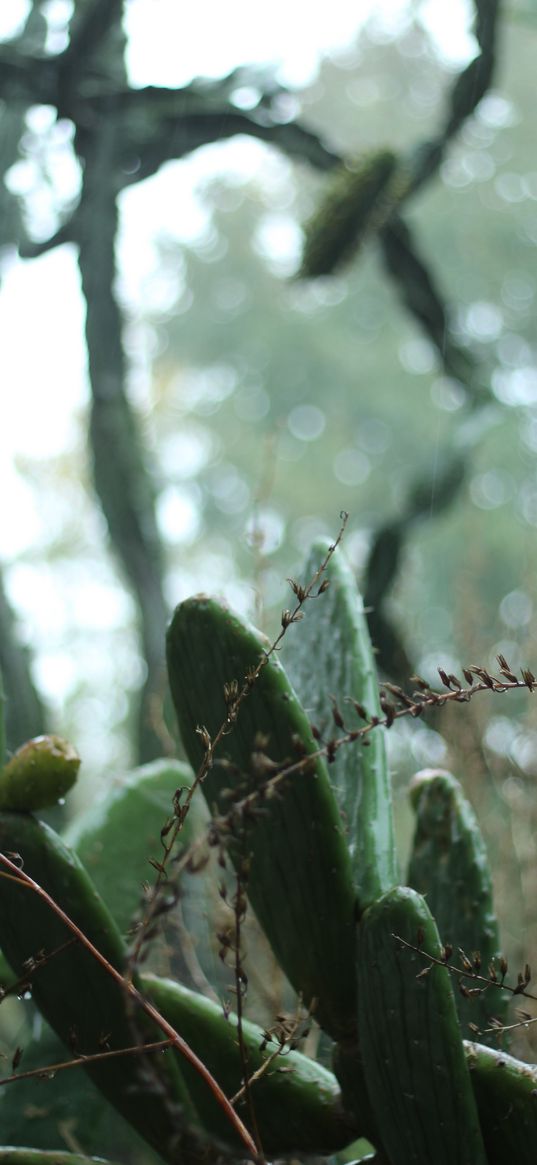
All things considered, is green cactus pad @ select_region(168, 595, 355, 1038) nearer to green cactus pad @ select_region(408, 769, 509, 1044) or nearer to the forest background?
green cactus pad @ select_region(408, 769, 509, 1044)

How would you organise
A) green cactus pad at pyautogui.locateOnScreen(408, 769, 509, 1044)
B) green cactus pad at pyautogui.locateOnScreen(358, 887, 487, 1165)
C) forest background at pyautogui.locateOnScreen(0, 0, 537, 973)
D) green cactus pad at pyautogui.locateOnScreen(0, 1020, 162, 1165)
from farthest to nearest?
forest background at pyautogui.locateOnScreen(0, 0, 537, 973) → green cactus pad at pyautogui.locateOnScreen(0, 1020, 162, 1165) → green cactus pad at pyautogui.locateOnScreen(408, 769, 509, 1044) → green cactus pad at pyautogui.locateOnScreen(358, 887, 487, 1165)

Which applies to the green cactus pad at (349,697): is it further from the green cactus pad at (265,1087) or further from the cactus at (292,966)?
the green cactus pad at (265,1087)

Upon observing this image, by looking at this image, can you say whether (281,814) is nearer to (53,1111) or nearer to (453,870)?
(453,870)

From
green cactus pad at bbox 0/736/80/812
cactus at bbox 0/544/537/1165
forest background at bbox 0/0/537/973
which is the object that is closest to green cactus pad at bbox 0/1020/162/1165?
cactus at bbox 0/544/537/1165

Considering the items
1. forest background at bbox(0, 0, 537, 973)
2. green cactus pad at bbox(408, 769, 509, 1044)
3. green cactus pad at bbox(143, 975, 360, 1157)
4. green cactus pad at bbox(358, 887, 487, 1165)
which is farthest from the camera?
forest background at bbox(0, 0, 537, 973)

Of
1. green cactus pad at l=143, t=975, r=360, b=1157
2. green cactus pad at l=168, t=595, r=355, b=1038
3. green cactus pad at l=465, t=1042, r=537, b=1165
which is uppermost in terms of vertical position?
green cactus pad at l=168, t=595, r=355, b=1038

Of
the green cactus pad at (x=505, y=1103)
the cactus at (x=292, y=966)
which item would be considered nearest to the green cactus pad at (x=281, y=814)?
the cactus at (x=292, y=966)

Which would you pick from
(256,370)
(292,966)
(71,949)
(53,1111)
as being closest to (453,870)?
Result: (292,966)
